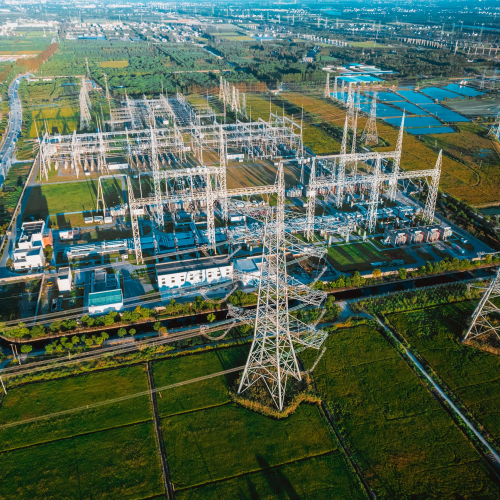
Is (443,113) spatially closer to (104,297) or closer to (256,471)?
(104,297)

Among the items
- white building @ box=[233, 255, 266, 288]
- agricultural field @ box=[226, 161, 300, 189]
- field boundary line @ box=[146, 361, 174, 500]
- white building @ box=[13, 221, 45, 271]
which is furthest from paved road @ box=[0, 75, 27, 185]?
field boundary line @ box=[146, 361, 174, 500]

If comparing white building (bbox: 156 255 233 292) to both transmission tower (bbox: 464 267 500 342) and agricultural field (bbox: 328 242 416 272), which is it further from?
transmission tower (bbox: 464 267 500 342)

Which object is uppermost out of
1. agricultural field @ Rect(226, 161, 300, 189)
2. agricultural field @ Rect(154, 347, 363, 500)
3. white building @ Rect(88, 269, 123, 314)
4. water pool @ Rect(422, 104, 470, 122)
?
water pool @ Rect(422, 104, 470, 122)

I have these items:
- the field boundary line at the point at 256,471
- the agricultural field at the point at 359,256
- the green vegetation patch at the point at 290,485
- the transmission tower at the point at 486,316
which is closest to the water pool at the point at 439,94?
the agricultural field at the point at 359,256

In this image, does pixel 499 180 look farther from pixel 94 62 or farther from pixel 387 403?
pixel 94 62

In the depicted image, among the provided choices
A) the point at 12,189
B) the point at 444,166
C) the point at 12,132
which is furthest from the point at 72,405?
the point at 12,132

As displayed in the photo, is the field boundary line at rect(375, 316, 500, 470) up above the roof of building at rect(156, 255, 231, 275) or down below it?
below

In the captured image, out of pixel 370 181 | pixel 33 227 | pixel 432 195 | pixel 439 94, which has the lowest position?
pixel 33 227

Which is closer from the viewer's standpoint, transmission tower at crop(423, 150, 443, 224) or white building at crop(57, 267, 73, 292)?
white building at crop(57, 267, 73, 292)
